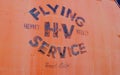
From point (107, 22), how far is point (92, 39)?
18 centimetres

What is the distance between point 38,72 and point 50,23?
240 mm

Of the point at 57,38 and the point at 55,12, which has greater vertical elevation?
the point at 55,12

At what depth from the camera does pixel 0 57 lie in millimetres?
857

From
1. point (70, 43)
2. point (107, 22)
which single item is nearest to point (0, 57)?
point (70, 43)

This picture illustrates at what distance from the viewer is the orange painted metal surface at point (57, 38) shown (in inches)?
35.3

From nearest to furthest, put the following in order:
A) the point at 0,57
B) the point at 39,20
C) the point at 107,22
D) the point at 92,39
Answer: the point at 0,57 < the point at 39,20 < the point at 92,39 < the point at 107,22

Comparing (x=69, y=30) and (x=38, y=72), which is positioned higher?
(x=69, y=30)

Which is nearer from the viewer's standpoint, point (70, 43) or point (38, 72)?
point (38, 72)

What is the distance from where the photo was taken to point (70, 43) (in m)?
1.02

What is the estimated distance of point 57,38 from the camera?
0.99m

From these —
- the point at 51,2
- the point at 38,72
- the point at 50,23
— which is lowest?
the point at 38,72

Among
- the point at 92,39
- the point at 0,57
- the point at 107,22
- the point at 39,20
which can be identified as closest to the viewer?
the point at 0,57

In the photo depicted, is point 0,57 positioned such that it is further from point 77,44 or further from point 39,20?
point 77,44

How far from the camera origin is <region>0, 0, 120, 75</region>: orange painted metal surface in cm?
90
